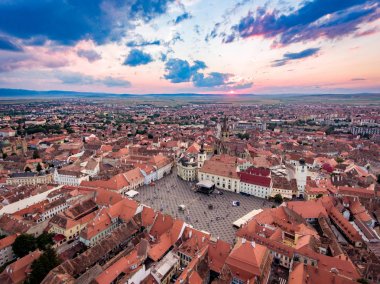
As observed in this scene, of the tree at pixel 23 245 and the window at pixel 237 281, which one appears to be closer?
the window at pixel 237 281

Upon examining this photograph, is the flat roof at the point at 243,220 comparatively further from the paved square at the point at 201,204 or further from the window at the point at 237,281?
the window at the point at 237,281

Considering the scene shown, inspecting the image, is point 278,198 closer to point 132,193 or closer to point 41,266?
point 132,193

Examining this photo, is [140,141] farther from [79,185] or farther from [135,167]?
[79,185]

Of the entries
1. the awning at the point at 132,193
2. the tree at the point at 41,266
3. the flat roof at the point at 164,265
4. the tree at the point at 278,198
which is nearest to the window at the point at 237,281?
the flat roof at the point at 164,265

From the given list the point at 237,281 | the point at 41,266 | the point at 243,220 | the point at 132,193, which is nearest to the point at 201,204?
the point at 243,220

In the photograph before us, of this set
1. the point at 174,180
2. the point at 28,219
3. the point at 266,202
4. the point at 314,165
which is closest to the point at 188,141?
the point at 174,180

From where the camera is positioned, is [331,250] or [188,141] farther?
[188,141]
